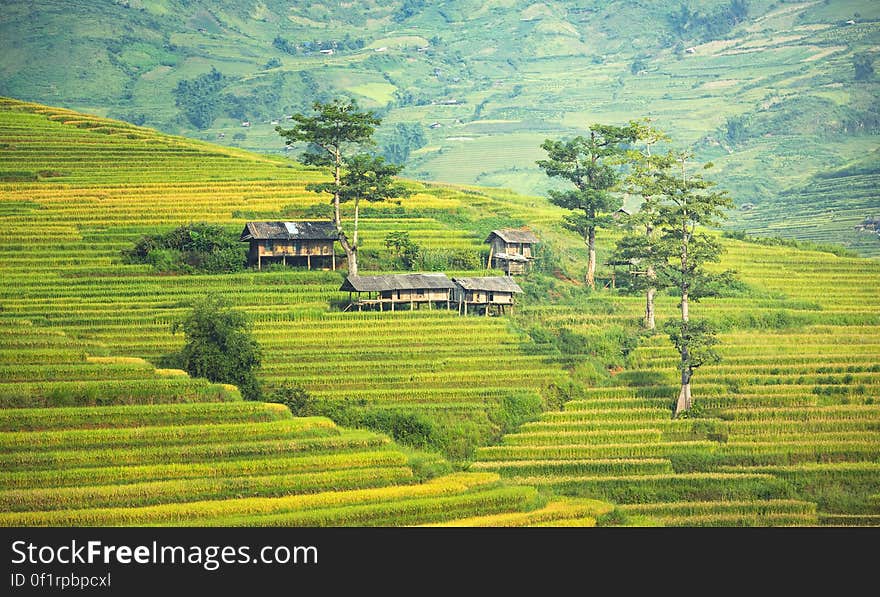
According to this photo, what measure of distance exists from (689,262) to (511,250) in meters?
14.2

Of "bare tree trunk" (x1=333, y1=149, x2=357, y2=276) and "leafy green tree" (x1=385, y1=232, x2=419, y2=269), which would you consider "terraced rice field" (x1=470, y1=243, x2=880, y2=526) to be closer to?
"leafy green tree" (x1=385, y1=232, x2=419, y2=269)

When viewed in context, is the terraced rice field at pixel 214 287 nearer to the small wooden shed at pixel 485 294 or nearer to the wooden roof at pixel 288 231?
the small wooden shed at pixel 485 294

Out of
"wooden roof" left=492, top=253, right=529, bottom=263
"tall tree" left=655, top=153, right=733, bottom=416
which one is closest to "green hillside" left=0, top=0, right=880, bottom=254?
"wooden roof" left=492, top=253, right=529, bottom=263

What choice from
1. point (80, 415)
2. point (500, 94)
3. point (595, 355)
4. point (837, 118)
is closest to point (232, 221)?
point (595, 355)

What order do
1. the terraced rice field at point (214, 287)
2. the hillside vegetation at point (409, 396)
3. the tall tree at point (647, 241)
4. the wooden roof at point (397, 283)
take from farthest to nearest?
the wooden roof at point (397, 283), the tall tree at point (647, 241), the terraced rice field at point (214, 287), the hillside vegetation at point (409, 396)

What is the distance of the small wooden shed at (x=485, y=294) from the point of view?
5819cm

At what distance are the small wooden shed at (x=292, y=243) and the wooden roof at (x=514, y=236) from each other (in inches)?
345

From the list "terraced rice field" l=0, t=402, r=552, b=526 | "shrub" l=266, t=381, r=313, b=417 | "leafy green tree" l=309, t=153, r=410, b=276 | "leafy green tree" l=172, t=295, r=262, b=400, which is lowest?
"terraced rice field" l=0, t=402, r=552, b=526

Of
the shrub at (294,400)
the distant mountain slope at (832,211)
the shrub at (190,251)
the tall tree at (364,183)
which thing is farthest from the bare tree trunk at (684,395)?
the distant mountain slope at (832,211)

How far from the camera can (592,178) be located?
6888 cm

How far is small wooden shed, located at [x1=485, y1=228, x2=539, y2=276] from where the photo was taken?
65.5 m

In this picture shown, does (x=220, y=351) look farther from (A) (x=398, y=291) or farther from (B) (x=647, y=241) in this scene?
(B) (x=647, y=241)

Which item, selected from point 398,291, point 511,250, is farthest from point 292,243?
point 511,250

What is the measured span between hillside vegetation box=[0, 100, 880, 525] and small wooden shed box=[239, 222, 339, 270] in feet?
4.29
